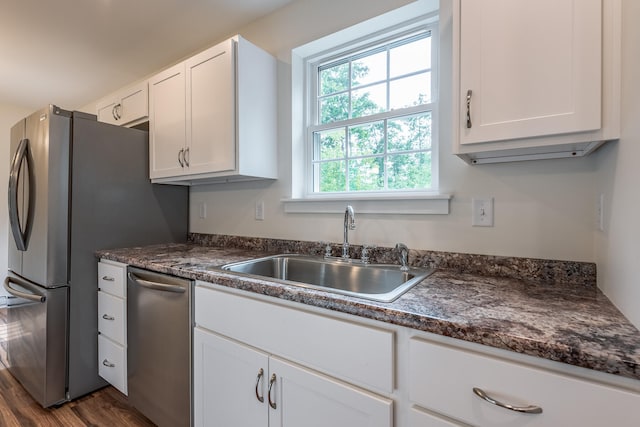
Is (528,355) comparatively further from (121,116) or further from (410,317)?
(121,116)

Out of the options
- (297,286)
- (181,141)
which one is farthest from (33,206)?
(297,286)

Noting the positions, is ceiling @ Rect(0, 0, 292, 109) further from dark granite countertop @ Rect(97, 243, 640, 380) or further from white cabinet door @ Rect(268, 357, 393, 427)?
white cabinet door @ Rect(268, 357, 393, 427)

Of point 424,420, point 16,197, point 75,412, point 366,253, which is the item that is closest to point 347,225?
point 366,253

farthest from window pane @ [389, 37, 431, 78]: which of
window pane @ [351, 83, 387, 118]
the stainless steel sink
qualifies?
the stainless steel sink

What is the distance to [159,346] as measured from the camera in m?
1.49

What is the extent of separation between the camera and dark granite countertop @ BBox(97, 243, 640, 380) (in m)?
0.61

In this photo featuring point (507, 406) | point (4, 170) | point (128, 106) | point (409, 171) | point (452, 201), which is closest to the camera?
point (507, 406)

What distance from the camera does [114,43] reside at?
232 centimetres

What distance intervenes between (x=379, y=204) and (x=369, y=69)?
2.78ft

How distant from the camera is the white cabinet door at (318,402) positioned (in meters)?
0.86

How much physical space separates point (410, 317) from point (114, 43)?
2846mm

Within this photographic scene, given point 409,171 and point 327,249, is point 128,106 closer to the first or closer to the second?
point 327,249

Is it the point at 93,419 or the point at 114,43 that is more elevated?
the point at 114,43

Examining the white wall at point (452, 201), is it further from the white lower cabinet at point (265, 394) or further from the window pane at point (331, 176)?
the white lower cabinet at point (265, 394)
